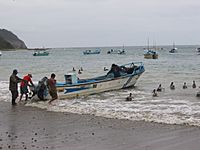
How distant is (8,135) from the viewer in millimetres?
10156

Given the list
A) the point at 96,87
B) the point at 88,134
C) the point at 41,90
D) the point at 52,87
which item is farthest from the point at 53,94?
the point at 88,134

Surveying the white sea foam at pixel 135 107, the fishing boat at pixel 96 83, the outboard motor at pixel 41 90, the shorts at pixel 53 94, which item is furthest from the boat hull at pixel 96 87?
the shorts at pixel 53 94

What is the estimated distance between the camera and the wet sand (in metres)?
9.09

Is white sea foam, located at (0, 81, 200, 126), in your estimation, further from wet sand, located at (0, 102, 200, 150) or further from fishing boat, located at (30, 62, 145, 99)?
wet sand, located at (0, 102, 200, 150)

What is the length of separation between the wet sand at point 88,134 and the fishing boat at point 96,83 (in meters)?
5.39

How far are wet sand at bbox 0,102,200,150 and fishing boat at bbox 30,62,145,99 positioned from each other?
5.39 meters

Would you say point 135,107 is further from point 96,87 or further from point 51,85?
point 96,87

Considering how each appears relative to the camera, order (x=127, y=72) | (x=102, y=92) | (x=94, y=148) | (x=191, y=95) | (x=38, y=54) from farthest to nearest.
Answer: (x=38, y=54)
(x=127, y=72)
(x=102, y=92)
(x=191, y=95)
(x=94, y=148)

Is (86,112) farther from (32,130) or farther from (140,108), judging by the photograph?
(32,130)

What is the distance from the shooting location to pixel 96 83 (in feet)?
70.3

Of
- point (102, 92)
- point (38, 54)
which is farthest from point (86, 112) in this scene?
point (38, 54)

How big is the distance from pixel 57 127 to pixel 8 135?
1748 millimetres

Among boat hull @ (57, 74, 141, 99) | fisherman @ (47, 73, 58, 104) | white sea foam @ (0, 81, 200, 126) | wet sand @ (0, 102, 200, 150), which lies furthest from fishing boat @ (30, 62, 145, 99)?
wet sand @ (0, 102, 200, 150)

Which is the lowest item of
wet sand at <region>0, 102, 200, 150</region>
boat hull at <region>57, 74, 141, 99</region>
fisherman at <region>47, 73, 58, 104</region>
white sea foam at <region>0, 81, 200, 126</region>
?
white sea foam at <region>0, 81, 200, 126</region>
